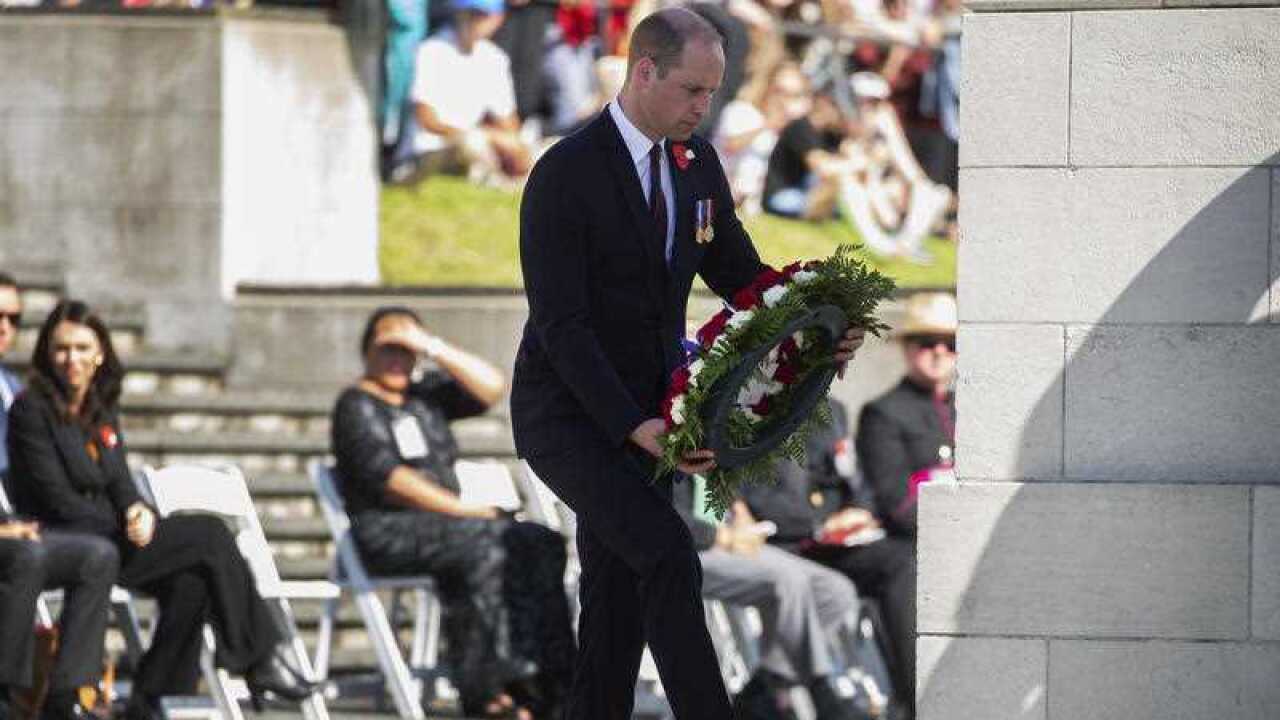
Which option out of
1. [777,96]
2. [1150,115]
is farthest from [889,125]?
[1150,115]

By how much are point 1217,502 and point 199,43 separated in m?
8.98

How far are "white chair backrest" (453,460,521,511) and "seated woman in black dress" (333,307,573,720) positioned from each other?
308 millimetres

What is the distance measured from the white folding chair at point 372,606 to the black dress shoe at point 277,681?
1.62 feet

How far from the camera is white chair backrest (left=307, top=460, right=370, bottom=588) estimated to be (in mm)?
12148

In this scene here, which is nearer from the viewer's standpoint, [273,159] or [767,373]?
[767,373]

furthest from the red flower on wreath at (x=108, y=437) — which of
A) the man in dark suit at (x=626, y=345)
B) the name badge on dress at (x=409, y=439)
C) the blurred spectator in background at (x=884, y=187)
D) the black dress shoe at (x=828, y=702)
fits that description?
the blurred spectator in background at (x=884, y=187)

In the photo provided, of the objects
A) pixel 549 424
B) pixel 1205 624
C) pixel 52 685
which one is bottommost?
pixel 52 685

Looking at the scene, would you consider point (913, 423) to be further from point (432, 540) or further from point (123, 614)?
point (123, 614)

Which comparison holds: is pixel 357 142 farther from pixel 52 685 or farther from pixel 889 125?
pixel 52 685

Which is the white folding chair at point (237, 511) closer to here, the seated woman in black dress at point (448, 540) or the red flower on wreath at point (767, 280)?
the seated woman in black dress at point (448, 540)

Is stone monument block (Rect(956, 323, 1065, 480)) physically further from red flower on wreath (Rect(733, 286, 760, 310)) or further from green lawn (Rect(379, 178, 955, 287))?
green lawn (Rect(379, 178, 955, 287))

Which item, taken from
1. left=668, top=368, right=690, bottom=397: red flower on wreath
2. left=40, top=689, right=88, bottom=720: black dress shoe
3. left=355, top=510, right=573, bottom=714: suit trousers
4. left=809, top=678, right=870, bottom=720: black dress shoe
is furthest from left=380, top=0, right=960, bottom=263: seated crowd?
Answer: left=668, top=368, right=690, bottom=397: red flower on wreath

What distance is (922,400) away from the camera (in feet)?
42.9

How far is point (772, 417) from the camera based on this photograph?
305 inches
